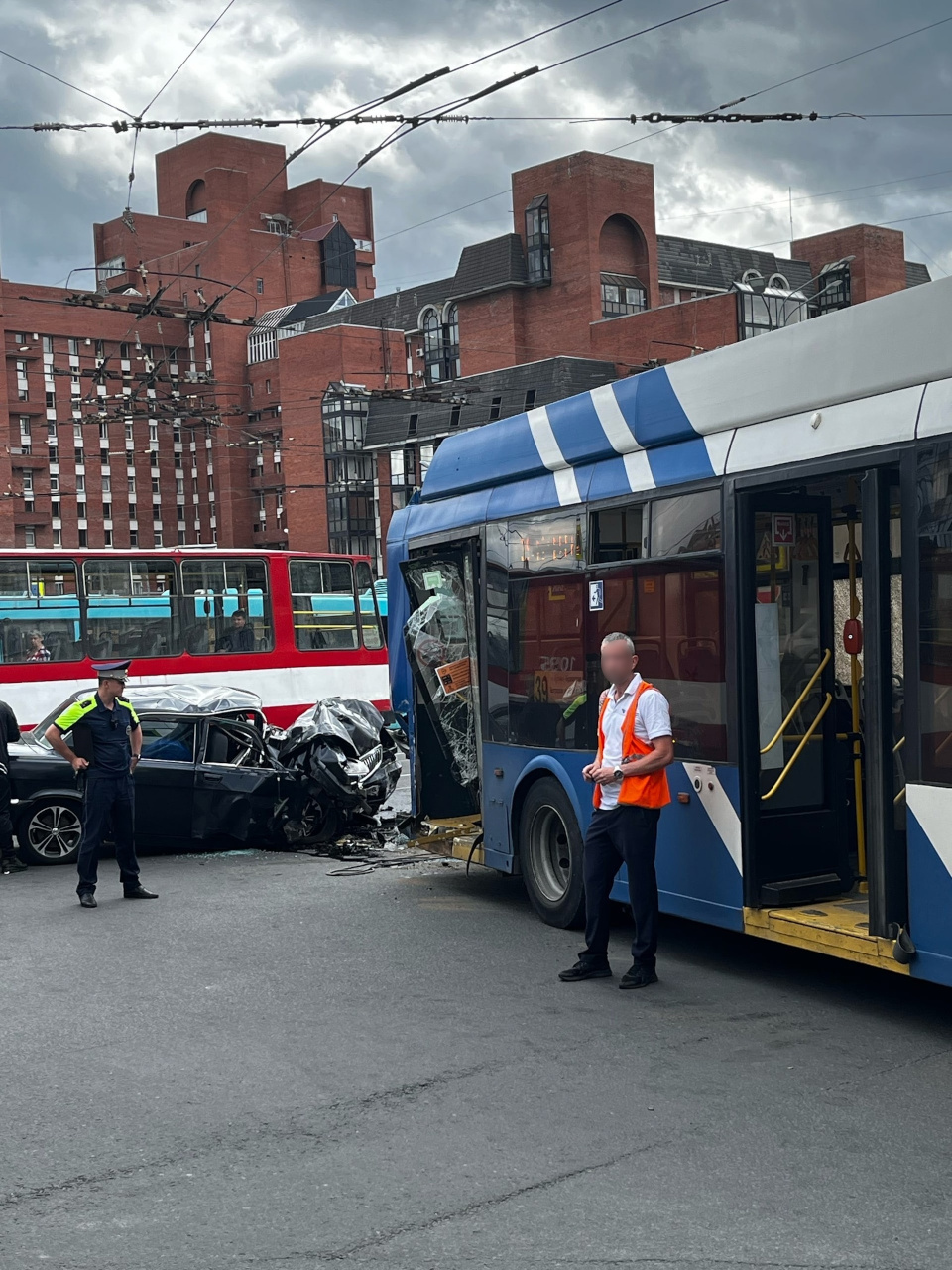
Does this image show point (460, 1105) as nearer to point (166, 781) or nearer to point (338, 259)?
point (166, 781)

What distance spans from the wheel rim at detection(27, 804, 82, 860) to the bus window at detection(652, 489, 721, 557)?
7.09m

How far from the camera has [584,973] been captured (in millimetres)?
7605

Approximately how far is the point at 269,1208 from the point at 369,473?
78.3 metres

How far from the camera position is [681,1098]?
5.57 m

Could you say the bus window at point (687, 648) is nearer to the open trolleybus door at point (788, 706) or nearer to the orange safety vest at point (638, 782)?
the open trolleybus door at point (788, 706)

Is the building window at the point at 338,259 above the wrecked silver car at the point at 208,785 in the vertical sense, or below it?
above

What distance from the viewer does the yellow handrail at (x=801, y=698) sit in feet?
24.1

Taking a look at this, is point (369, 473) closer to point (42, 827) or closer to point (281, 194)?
point (281, 194)

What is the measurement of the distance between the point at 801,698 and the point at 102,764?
5358 millimetres

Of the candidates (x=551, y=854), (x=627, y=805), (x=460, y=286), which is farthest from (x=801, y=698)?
(x=460, y=286)

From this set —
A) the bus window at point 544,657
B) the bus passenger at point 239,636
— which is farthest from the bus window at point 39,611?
the bus window at point 544,657

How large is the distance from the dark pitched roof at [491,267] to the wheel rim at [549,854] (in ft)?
232

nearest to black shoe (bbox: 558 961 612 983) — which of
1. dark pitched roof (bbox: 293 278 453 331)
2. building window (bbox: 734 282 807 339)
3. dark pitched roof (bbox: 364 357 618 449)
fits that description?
dark pitched roof (bbox: 364 357 618 449)

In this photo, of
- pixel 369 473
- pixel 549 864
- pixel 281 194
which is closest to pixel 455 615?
pixel 549 864
